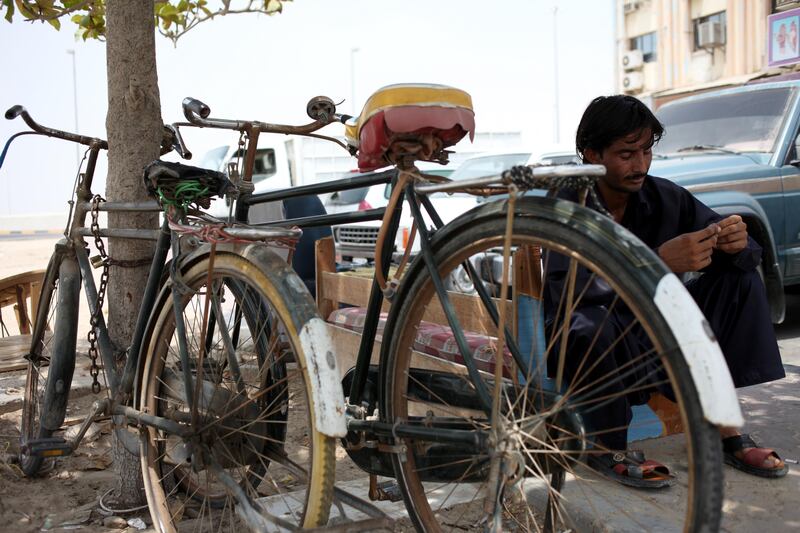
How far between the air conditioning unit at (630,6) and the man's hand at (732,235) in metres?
28.4

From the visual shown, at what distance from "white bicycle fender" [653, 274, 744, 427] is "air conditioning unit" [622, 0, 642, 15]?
2969cm

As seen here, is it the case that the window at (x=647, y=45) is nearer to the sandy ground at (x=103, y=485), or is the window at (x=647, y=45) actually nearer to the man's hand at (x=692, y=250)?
the sandy ground at (x=103, y=485)

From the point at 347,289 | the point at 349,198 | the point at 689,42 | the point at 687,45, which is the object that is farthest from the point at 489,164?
the point at 689,42

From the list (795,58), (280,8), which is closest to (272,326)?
(280,8)

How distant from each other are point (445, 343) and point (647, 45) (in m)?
27.7

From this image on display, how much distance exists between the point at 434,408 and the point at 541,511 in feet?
2.40

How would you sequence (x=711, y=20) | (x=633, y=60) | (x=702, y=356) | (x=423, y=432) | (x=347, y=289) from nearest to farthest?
(x=702, y=356) → (x=423, y=432) → (x=347, y=289) → (x=711, y=20) → (x=633, y=60)

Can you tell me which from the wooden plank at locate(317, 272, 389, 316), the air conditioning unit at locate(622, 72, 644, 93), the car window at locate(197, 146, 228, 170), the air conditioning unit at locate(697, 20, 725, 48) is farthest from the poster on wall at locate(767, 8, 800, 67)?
the air conditioning unit at locate(622, 72, 644, 93)

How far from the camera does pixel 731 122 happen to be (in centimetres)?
671

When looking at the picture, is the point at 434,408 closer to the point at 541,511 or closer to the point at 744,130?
the point at 541,511

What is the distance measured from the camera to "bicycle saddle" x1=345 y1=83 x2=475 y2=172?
233 cm

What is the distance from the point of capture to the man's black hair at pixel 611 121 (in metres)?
Answer: 2.99

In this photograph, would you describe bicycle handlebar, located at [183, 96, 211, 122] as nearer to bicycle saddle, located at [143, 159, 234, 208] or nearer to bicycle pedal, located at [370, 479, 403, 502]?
bicycle saddle, located at [143, 159, 234, 208]

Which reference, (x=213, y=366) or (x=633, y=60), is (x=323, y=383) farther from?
(x=633, y=60)
